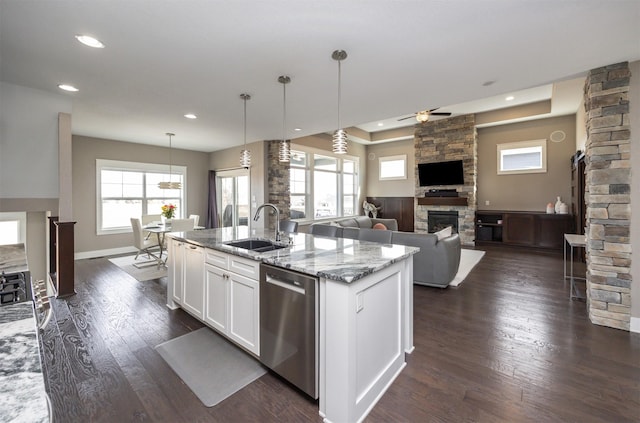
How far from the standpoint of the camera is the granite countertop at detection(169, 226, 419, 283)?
1.69 meters

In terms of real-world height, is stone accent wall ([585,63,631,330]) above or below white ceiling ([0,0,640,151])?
below

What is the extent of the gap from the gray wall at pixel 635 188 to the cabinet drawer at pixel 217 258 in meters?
3.88

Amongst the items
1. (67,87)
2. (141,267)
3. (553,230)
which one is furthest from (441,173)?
(67,87)

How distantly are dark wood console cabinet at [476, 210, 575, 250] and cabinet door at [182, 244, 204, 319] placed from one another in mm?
6980

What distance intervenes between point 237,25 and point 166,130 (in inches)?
159

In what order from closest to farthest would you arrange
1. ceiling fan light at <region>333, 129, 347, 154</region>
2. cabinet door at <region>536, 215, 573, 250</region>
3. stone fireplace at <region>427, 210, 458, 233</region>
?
ceiling fan light at <region>333, 129, 347, 154</region>
cabinet door at <region>536, 215, 573, 250</region>
stone fireplace at <region>427, 210, 458, 233</region>

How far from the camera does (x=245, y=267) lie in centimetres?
222

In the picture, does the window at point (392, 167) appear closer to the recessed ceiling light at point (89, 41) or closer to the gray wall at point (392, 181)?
the gray wall at point (392, 181)

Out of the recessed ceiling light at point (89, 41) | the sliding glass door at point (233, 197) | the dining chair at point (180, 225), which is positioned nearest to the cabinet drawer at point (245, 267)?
the recessed ceiling light at point (89, 41)

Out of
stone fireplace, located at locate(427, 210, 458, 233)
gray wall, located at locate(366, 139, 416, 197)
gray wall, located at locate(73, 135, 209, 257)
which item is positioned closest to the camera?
gray wall, located at locate(73, 135, 209, 257)

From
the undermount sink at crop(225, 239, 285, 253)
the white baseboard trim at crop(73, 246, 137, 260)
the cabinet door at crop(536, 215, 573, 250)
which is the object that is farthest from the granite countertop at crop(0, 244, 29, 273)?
the cabinet door at crop(536, 215, 573, 250)

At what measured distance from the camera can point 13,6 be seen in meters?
1.94

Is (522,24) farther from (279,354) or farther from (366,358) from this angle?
(279,354)

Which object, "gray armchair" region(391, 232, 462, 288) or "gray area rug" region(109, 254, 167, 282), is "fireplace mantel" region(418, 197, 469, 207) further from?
"gray area rug" region(109, 254, 167, 282)
